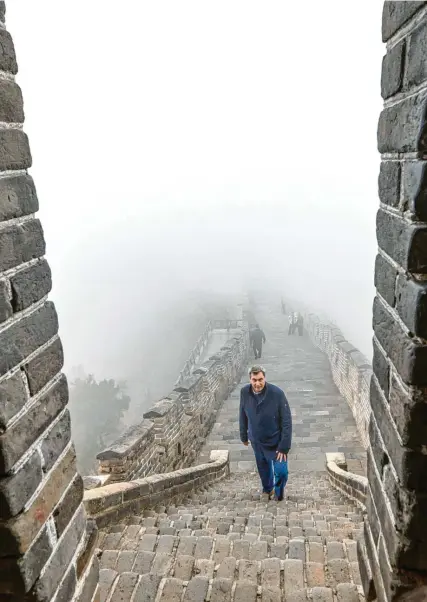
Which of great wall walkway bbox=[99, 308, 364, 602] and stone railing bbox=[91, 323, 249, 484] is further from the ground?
great wall walkway bbox=[99, 308, 364, 602]

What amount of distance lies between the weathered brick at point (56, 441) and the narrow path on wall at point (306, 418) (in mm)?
7401

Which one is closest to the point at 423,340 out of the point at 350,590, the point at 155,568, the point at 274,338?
the point at 350,590

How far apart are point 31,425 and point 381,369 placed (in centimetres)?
115

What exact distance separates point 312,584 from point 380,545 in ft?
3.50

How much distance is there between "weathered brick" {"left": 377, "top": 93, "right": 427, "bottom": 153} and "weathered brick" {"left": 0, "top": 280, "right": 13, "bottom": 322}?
1.15m

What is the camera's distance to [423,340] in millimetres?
1319

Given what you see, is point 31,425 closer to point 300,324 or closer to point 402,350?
point 402,350

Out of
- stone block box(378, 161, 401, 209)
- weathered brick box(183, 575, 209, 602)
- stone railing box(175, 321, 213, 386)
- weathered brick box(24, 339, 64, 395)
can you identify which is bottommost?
stone railing box(175, 321, 213, 386)

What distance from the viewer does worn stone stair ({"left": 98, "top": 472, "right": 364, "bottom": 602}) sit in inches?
98.9

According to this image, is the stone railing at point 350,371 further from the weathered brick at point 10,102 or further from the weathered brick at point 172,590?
the weathered brick at point 10,102

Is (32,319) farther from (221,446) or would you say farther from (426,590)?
(221,446)

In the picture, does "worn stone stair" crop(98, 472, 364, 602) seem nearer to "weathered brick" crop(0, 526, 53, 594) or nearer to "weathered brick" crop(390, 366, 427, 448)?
"weathered brick" crop(0, 526, 53, 594)

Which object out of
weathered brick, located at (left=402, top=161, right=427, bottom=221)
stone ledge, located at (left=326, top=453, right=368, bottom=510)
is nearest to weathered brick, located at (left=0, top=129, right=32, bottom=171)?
weathered brick, located at (left=402, top=161, right=427, bottom=221)

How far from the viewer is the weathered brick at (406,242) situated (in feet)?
4.29
